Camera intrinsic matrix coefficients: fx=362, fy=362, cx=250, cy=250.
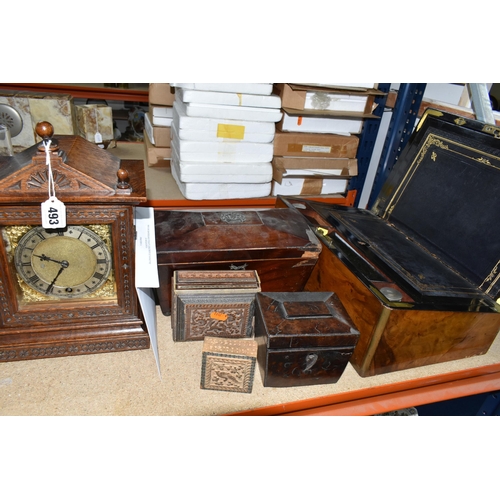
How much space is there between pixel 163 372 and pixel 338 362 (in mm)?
436

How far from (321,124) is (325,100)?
0.40 ft

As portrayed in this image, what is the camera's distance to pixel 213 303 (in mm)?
904

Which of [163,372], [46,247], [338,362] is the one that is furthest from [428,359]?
[46,247]

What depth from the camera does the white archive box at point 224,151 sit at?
154 cm

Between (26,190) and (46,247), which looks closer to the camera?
(26,190)

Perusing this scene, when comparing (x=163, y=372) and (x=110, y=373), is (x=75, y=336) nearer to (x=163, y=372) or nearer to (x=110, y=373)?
(x=110, y=373)

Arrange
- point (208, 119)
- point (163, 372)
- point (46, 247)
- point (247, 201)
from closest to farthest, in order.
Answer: point (46, 247)
point (163, 372)
point (208, 119)
point (247, 201)

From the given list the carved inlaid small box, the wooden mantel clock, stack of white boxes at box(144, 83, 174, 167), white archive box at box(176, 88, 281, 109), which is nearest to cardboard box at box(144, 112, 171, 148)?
stack of white boxes at box(144, 83, 174, 167)

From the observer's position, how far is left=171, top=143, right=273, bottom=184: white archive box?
158 centimetres

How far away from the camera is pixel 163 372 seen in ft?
2.98

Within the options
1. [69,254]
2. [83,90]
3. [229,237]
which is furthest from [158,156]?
[69,254]

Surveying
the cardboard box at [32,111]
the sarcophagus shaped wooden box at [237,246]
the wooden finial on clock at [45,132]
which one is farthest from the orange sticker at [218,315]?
the cardboard box at [32,111]

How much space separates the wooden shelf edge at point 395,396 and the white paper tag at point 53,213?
0.57 metres

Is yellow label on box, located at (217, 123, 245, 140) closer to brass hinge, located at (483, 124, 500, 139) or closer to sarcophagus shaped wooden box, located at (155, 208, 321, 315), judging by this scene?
sarcophagus shaped wooden box, located at (155, 208, 321, 315)
